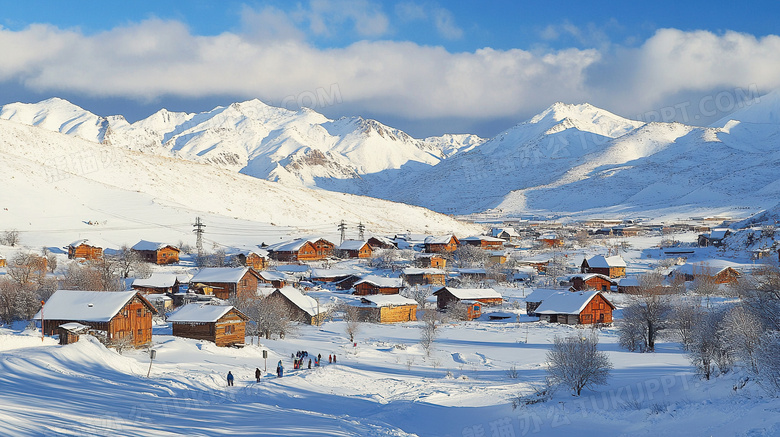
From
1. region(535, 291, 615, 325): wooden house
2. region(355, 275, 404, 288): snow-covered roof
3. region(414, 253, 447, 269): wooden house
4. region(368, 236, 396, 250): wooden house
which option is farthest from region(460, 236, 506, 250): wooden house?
region(535, 291, 615, 325): wooden house

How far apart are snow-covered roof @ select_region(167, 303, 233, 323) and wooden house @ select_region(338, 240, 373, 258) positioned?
47958 millimetres

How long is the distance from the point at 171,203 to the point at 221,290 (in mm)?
51893

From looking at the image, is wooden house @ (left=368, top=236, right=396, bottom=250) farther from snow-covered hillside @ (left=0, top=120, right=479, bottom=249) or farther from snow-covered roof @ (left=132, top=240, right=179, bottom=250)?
snow-covered roof @ (left=132, top=240, right=179, bottom=250)

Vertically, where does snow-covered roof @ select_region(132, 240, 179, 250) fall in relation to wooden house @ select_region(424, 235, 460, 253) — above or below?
below

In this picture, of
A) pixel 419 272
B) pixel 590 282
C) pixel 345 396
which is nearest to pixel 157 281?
pixel 419 272

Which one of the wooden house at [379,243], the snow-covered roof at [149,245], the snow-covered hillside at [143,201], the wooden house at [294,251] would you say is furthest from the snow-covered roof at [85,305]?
the wooden house at [379,243]

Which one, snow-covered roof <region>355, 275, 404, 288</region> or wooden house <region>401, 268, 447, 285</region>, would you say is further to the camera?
wooden house <region>401, 268, 447, 285</region>

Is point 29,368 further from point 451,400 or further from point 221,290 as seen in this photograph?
point 221,290

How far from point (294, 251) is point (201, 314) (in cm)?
4382

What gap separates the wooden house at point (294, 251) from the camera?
85.1m

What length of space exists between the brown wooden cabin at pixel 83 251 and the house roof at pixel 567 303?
49329 millimetres

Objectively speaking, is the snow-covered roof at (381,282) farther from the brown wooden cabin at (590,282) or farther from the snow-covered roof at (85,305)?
the snow-covered roof at (85,305)

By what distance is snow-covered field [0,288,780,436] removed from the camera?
19938 millimetres

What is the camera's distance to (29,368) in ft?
84.0
